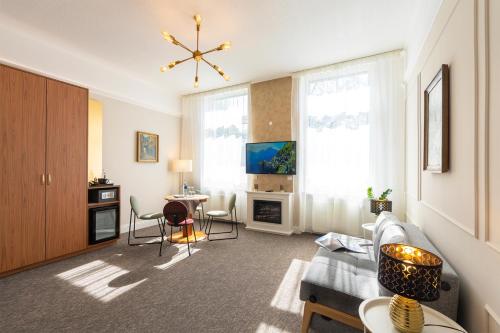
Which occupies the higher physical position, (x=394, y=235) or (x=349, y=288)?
(x=394, y=235)

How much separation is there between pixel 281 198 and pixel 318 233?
0.98m

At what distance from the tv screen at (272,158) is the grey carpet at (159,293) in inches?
66.8

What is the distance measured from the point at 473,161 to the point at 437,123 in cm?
75

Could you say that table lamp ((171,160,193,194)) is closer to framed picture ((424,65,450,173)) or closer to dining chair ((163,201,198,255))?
dining chair ((163,201,198,255))

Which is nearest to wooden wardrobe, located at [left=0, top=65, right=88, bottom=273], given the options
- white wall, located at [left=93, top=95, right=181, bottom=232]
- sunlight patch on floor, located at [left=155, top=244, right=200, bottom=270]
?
white wall, located at [left=93, top=95, right=181, bottom=232]

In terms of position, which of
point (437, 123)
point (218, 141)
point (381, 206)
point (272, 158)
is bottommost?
point (381, 206)

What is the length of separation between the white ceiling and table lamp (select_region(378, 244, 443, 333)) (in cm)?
219

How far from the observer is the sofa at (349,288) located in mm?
1325

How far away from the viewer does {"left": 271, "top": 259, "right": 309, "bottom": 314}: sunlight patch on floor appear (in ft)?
7.30

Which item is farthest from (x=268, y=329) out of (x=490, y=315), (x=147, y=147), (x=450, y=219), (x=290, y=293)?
(x=147, y=147)

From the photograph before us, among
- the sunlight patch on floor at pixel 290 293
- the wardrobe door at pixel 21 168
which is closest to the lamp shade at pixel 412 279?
the sunlight patch on floor at pixel 290 293

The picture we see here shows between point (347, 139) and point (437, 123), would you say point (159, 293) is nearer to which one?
point (437, 123)

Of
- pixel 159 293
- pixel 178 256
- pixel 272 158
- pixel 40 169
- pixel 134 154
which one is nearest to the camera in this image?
pixel 159 293

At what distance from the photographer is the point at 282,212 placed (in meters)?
4.69
